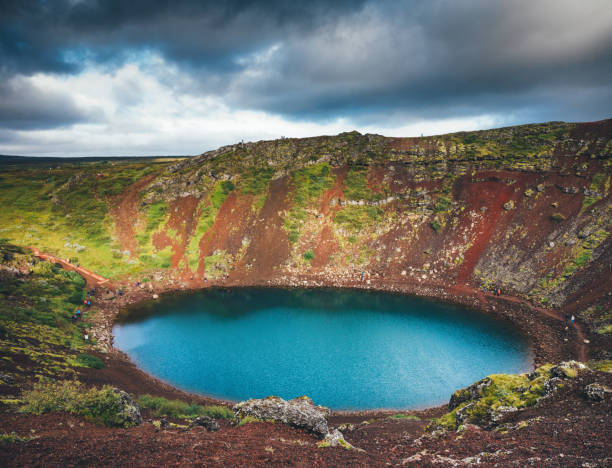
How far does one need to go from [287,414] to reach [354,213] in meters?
58.0

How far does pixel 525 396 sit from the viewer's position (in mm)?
15906

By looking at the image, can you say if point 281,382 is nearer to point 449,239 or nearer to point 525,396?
point 525,396

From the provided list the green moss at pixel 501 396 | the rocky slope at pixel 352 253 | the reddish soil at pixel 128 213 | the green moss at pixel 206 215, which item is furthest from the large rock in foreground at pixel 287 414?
the reddish soil at pixel 128 213

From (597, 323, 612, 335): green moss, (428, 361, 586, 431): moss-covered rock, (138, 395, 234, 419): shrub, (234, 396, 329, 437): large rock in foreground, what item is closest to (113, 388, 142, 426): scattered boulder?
(234, 396, 329, 437): large rock in foreground

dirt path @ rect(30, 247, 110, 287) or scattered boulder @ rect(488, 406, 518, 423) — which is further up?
scattered boulder @ rect(488, 406, 518, 423)

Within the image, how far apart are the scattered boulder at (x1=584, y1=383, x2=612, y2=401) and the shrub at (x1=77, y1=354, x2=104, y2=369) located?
1457 inches

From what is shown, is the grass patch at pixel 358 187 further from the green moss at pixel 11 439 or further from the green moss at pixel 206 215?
the green moss at pixel 11 439

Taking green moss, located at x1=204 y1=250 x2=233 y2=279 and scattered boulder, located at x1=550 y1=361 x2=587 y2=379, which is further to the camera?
green moss, located at x1=204 y1=250 x2=233 y2=279

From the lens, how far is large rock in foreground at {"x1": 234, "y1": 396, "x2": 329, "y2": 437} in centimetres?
1622

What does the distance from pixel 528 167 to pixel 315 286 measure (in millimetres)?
50273

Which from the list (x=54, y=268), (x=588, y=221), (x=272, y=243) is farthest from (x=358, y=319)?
(x=54, y=268)

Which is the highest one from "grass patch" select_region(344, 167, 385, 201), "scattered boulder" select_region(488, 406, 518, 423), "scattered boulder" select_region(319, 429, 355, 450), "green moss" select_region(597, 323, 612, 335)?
"grass patch" select_region(344, 167, 385, 201)

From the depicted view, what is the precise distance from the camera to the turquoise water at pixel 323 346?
3172 cm

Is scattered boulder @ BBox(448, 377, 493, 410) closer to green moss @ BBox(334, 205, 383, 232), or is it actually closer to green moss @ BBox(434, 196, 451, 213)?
green moss @ BBox(334, 205, 383, 232)
